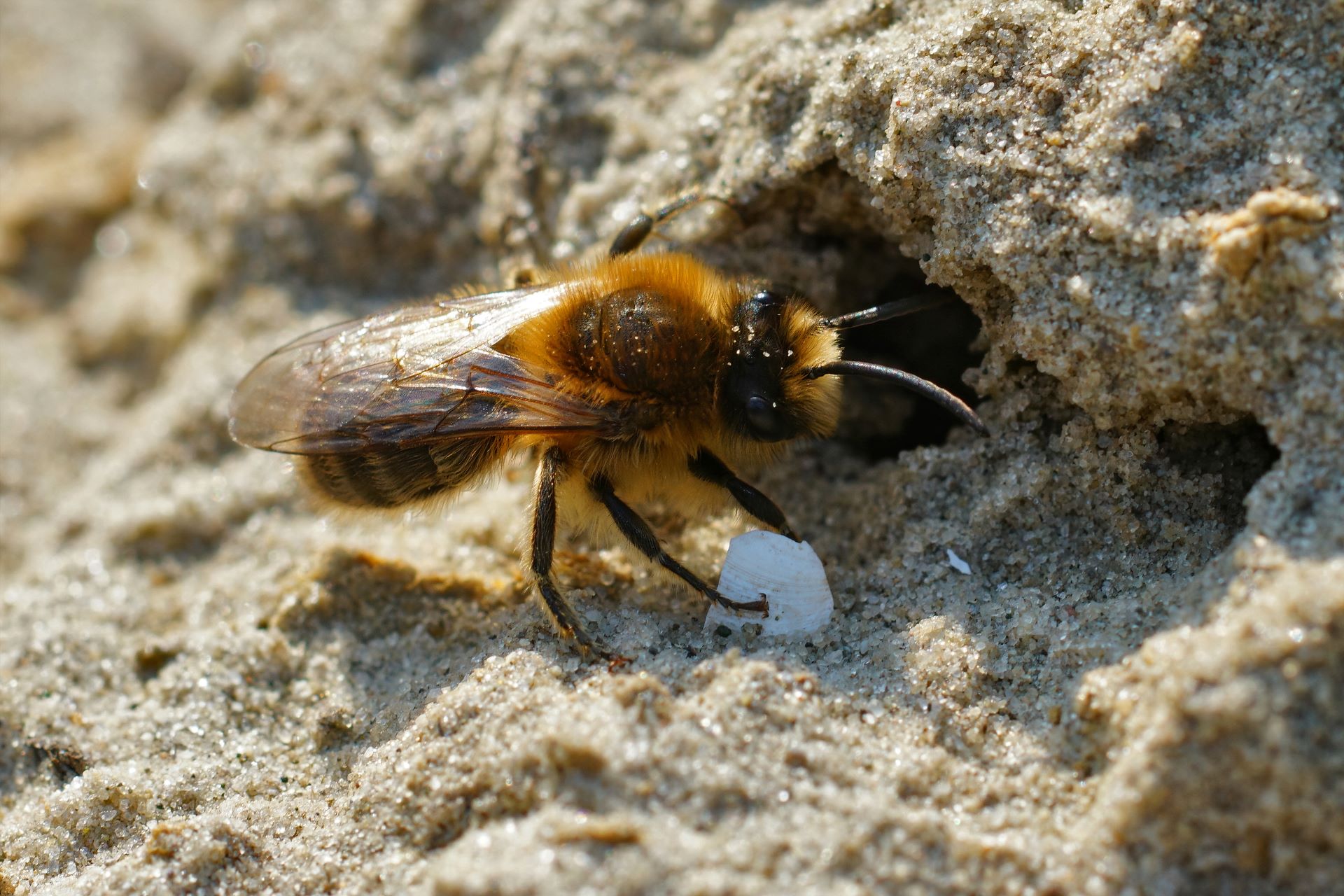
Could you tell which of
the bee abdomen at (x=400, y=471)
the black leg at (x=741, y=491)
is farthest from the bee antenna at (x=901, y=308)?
the bee abdomen at (x=400, y=471)

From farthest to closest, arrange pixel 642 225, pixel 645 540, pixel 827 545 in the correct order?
1. pixel 642 225
2. pixel 827 545
3. pixel 645 540

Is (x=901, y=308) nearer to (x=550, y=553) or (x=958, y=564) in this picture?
(x=958, y=564)

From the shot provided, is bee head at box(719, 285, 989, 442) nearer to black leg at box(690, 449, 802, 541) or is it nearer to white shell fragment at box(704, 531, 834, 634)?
black leg at box(690, 449, 802, 541)

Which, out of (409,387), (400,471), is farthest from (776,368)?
(400,471)

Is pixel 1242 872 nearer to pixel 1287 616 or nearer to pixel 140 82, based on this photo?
pixel 1287 616

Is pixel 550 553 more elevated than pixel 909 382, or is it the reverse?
pixel 909 382

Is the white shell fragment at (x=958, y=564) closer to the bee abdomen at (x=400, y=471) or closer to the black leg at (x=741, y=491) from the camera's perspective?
the black leg at (x=741, y=491)

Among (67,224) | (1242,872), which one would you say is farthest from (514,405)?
(67,224)
